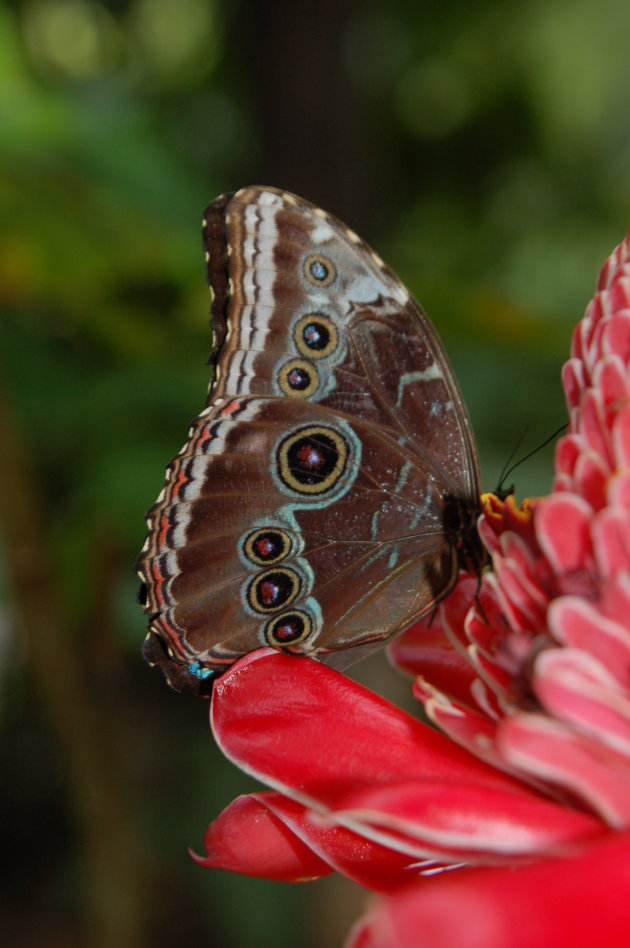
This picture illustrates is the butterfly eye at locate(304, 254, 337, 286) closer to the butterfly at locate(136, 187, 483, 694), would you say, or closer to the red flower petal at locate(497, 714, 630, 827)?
the butterfly at locate(136, 187, 483, 694)

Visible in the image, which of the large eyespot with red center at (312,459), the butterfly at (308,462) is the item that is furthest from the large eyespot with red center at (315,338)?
the large eyespot with red center at (312,459)

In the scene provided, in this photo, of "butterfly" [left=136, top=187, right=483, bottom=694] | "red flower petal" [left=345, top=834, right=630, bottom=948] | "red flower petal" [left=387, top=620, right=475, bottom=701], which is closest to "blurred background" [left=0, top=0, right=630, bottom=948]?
"butterfly" [left=136, top=187, right=483, bottom=694]

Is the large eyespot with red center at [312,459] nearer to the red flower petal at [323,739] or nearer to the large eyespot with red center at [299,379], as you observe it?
the large eyespot with red center at [299,379]

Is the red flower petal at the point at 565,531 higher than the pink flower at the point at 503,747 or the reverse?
higher

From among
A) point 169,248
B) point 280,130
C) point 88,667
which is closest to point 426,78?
point 280,130

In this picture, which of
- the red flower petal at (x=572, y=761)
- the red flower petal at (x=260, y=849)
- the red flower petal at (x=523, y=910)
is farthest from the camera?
the red flower petal at (x=260, y=849)
